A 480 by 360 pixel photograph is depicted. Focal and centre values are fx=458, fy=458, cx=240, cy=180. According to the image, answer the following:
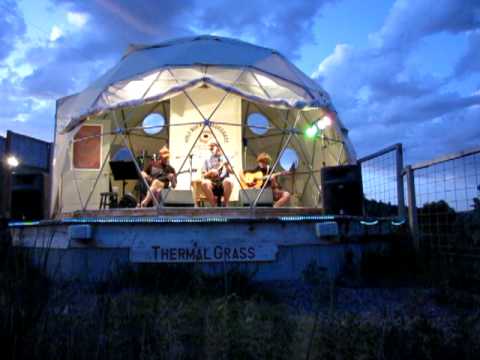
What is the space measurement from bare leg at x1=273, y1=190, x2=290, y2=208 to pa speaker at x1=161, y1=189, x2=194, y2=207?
4.69 feet

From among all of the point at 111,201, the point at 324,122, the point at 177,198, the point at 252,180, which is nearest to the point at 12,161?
the point at 111,201

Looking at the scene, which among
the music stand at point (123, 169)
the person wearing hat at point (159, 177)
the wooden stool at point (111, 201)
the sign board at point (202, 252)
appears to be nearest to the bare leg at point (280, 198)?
the person wearing hat at point (159, 177)

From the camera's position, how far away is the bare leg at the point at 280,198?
755 centimetres

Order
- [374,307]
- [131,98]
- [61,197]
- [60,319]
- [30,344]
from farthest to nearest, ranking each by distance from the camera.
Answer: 1. [61,197]
2. [131,98]
3. [374,307]
4. [60,319]
5. [30,344]

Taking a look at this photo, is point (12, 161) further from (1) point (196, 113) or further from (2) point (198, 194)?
(2) point (198, 194)

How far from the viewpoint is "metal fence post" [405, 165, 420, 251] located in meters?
6.46

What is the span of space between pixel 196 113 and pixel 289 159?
2693mm

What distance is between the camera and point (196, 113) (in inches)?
363

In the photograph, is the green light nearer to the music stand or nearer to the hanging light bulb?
the hanging light bulb

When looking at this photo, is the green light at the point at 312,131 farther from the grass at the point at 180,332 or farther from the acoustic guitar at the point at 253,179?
the grass at the point at 180,332

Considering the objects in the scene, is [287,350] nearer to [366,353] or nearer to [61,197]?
[366,353]

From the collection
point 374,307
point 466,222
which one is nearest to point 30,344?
point 374,307

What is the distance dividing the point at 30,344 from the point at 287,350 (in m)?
1.26

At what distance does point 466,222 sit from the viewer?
5.06 meters
